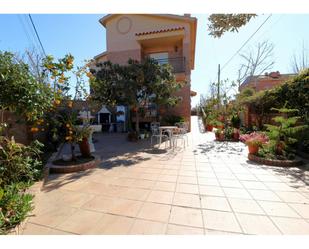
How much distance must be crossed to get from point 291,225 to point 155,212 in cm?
173

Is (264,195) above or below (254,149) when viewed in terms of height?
below

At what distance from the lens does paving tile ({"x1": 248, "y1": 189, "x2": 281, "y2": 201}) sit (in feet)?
10.1

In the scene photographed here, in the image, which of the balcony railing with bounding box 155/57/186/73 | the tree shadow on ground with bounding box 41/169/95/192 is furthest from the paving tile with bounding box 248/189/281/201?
the balcony railing with bounding box 155/57/186/73

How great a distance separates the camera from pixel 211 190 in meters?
3.45

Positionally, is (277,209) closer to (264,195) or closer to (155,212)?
(264,195)

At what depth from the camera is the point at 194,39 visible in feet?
48.5

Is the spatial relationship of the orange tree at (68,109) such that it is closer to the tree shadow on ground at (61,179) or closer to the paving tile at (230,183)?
the tree shadow on ground at (61,179)

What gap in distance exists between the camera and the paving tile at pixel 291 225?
86.3 inches

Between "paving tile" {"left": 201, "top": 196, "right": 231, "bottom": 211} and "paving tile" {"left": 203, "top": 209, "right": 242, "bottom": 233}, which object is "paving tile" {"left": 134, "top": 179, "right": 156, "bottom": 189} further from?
"paving tile" {"left": 203, "top": 209, "right": 242, "bottom": 233}

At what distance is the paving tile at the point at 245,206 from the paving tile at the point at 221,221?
0.22 m

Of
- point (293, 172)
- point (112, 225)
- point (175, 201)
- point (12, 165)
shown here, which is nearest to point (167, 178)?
point (175, 201)

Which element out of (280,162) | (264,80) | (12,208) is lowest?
(280,162)
